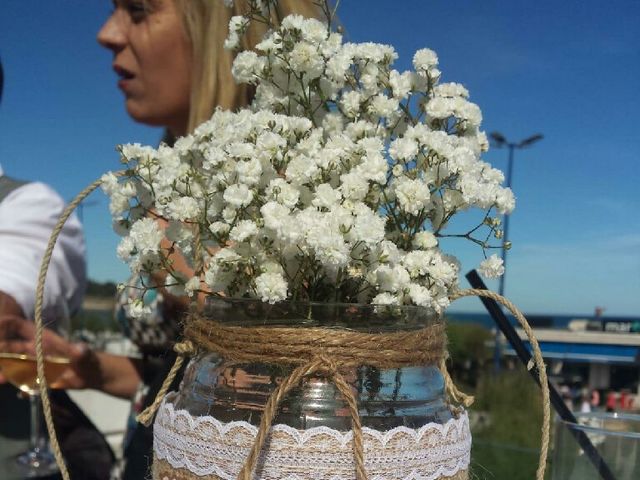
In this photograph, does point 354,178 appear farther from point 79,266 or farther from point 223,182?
point 79,266

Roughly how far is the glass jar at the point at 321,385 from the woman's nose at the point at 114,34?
30.2 inches

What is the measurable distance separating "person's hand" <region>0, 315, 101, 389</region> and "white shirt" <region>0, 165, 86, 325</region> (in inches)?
1.8

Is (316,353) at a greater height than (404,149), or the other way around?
(404,149)

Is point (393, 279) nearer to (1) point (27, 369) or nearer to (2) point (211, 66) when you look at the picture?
(2) point (211, 66)

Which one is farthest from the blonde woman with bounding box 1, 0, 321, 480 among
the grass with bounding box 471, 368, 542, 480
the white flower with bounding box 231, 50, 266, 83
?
the grass with bounding box 471, 368, 542, 480

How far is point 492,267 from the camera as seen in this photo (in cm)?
57

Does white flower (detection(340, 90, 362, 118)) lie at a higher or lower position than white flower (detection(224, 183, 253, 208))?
higher

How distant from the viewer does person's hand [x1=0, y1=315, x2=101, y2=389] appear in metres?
1.24

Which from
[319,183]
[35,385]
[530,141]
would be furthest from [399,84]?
[530,141]

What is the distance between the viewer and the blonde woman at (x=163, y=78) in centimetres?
99

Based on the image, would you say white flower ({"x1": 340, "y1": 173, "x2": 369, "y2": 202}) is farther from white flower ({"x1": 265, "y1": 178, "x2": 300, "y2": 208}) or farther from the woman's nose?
the woman's nose

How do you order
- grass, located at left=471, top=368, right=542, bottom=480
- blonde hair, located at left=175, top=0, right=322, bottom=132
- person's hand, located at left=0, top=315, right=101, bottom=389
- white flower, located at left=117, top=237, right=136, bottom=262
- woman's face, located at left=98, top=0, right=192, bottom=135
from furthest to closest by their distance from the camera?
grass, located at left=471, top=368, right=542, bottom=480
person's hand, located at left=0, top=315, right=101, bottom=389
woman's face, located at left=98, top=0, right=192, bottom=135
blonde hair, located at left=175, top=0, right=322, bottom=132
white flower, located at left=117, top=237, right=136, bottom=262

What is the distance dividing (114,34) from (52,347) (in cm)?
56

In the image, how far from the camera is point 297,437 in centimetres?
48
